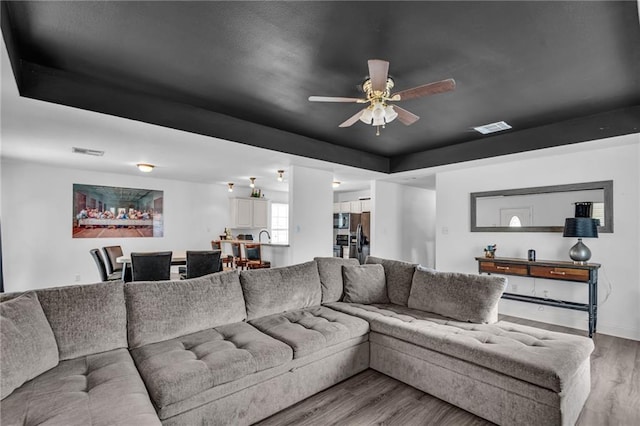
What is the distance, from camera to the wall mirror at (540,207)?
4.06m

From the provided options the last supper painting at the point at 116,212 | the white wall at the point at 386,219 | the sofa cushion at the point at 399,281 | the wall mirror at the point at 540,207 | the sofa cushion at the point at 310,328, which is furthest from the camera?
the white wall at the point at 386,219

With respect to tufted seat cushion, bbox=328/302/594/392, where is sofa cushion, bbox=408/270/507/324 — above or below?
above

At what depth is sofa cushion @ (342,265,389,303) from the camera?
3.47 meters

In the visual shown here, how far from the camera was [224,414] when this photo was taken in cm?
193

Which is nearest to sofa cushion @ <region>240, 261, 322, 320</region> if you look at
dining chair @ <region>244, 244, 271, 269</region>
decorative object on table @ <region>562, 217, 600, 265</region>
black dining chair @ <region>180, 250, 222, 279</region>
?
black dining chair @ <region>180, 250, 222, 279</region>

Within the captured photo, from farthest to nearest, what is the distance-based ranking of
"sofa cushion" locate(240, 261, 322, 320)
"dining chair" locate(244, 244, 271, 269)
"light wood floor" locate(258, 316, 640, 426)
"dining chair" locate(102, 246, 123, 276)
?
"dining chair" locate(244, 244, 271, 269) → "dining chair" locate(102, 246, 123, 276) → "sofa cushion" locate(240, 261, 322, 320) → "light wood floor" locate(258, 316, 640, 426)

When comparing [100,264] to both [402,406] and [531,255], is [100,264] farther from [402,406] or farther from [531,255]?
[531,255]

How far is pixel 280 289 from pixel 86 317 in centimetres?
150

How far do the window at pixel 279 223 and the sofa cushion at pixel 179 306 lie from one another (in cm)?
662

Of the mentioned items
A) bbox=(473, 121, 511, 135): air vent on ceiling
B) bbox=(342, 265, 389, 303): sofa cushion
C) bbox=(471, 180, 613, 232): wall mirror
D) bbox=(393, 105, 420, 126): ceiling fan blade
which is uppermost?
bbox=(473, 121, 511, 135): air vent on ceiling

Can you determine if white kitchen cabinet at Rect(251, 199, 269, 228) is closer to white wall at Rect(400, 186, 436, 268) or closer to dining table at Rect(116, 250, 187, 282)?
dining table at Rect(116, 250, 187, 282)

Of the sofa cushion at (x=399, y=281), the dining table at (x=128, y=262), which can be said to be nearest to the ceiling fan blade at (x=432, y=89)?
the sofa cushion at (x=399, y=281)

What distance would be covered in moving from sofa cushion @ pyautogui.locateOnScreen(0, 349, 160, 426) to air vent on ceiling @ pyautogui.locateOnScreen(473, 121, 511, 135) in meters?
4.35

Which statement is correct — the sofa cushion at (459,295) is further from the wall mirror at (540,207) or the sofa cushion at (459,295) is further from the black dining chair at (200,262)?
the black dining chair at (200,262)
